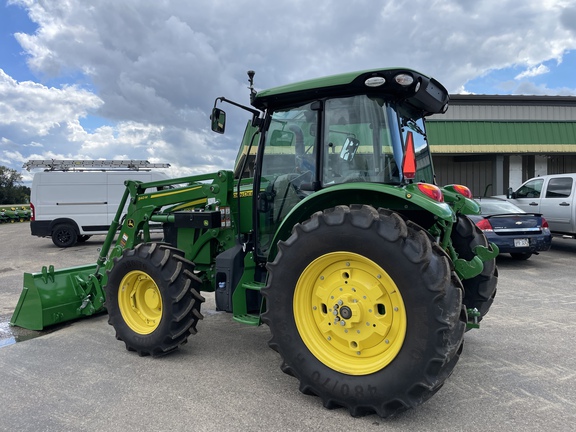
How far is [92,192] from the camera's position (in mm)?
13289

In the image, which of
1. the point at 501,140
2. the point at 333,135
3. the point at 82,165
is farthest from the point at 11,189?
the point at 333,135

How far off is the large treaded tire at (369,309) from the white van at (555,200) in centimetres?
923

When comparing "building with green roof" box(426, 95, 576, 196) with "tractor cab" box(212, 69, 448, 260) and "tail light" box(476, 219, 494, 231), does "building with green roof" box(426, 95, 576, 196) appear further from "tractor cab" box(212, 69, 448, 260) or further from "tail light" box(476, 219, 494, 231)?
"tractor cab" box(212, 69, 448, 260)

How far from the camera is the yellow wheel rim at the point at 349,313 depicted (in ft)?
9.73

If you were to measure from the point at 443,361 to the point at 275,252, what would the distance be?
1614mm

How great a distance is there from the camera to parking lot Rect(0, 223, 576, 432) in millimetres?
2928

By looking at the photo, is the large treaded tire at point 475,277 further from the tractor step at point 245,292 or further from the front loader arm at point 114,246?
the front loader arm at point 114,246

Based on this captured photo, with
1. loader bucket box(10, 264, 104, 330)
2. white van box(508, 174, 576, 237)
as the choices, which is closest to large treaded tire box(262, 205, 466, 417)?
loader bucket box(10, 264, 104, 330)

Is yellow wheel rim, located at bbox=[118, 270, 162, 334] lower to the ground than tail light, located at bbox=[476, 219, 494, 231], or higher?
lower

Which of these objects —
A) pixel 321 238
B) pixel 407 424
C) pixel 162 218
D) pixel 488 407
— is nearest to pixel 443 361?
pixel 407 424

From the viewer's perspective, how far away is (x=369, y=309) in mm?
3045

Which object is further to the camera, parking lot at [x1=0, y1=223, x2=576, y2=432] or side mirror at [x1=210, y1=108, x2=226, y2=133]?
side mirror at [x1=210, y1=108, x2=226, y2=133]

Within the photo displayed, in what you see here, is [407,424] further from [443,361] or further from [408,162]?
[408,162]

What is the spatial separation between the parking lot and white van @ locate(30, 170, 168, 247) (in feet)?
26.9
